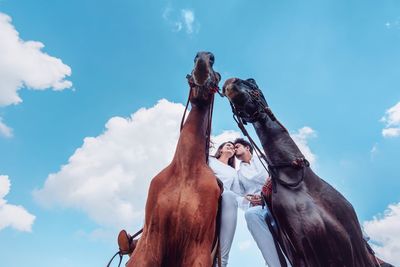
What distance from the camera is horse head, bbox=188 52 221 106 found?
588 cm

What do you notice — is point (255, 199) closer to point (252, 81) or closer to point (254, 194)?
point (254, 194)

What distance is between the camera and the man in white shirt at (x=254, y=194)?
5543 mm

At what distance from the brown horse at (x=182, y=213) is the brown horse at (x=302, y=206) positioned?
80 centimetres

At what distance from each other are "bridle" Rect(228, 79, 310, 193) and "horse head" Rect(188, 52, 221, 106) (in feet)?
1.26

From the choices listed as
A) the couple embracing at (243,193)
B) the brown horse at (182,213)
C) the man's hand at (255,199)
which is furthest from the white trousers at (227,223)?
the man's hand at (255,199)

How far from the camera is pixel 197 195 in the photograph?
510 cm

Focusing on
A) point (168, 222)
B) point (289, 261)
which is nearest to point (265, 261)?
point (289, 261)

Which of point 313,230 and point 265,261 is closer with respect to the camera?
point 313,230

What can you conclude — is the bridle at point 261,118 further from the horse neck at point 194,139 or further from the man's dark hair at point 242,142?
the man's dark hair at point 242,142

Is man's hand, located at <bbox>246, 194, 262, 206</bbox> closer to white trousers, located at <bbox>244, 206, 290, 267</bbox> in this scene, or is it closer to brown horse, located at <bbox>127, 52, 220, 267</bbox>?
white trousers, located at <bbox>244, 206, 290, 267</bbox>

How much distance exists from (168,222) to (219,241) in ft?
2.48

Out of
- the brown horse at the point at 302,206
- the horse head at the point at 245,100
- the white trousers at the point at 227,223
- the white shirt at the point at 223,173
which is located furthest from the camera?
the white shirt at the point at 223,173

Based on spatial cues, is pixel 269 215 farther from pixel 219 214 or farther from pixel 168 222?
pixel 168 222

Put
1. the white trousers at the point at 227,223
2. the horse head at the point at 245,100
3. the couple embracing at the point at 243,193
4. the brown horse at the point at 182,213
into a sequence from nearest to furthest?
the brown horse at the point at 182,213, the white trousers at the point at 227,223, the couple embracing at the point at 243,193, the horse head at the point at 245,100
